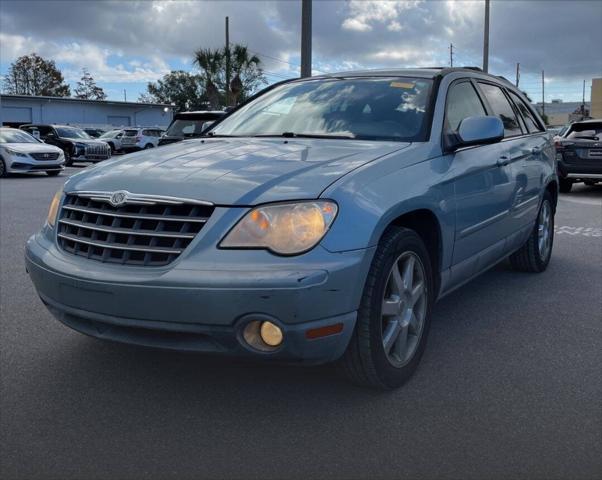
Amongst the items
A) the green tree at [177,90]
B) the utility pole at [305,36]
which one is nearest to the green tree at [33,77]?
the green tree at [177,90]

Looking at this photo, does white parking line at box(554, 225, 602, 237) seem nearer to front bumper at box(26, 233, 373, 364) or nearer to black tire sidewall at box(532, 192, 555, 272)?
black tire sidewall at box(532, 192, 555, 272)

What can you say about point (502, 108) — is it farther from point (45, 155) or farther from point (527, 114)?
point (45, 155)

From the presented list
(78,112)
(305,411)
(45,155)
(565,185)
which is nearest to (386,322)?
(305,411)

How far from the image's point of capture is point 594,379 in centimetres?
355

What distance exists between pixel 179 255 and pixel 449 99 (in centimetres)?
223

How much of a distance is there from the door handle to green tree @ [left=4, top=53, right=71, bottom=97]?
85303 mm

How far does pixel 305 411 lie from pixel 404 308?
2.39 ft

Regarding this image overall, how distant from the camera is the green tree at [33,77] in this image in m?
82.4

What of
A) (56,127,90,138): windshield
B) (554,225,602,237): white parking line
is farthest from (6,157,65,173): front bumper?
(554,225,602,237): white parking line

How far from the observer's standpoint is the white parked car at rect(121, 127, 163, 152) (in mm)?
33938

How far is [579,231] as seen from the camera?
8.67m

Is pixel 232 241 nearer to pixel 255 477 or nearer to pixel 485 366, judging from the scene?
pixel 255 477

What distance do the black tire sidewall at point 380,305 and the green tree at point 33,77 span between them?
283ft

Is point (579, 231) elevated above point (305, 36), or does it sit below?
below
